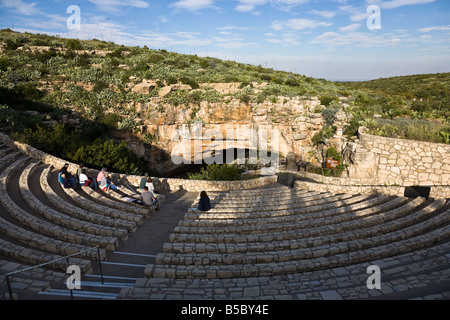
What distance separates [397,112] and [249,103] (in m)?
11.6

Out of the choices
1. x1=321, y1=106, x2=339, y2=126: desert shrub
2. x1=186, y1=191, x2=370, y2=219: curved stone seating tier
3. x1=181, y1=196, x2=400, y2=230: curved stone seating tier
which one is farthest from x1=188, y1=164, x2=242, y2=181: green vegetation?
x1=321, y1=106, x2=339, y2=126: desert shrub

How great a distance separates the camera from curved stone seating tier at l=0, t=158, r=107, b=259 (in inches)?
275

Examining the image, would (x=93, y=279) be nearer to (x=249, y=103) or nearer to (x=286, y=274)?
(x=286, y=274)

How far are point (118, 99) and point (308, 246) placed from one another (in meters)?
22.1

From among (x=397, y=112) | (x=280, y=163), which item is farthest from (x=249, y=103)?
(x=397, y=112)

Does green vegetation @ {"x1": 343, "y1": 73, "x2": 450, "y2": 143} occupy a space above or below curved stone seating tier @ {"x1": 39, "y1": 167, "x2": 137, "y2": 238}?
above

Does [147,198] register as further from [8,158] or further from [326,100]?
[326,100]

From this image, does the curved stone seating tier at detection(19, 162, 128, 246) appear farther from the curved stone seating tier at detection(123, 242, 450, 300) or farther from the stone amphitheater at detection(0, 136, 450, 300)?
the curved stone seating tier at detection(123, 242, 450, 300)

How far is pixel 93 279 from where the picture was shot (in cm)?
621

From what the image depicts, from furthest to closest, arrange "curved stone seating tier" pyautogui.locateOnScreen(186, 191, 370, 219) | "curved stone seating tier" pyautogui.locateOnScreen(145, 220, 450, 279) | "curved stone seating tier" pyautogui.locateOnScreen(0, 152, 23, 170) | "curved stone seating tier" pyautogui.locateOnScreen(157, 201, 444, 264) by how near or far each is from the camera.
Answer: "curved stone seating tier" pyautogui.locateOnScreen(0, 152, 23, 170), "curved stone seating tier" pyautogui.locateOnScreen(186, 191, 370, 219), "curved stone seating tier" pyautogui.locateOnScreen(157, 201, 444, 264), "curved stone seating tier" pyautogui.locateOnScreen(145, 220, 450, 279)

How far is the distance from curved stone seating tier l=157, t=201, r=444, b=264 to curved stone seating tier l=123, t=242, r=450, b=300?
2.25 ft

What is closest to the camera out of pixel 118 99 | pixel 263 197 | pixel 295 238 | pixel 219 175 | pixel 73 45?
pixel 295 238

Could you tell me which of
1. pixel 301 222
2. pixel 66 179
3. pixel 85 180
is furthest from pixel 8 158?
pixel 301 222

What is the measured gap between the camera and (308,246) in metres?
7.46
